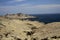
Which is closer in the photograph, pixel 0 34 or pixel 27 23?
pixel 0 34

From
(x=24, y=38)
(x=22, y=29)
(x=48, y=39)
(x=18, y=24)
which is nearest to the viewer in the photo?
(x=48, y=39)

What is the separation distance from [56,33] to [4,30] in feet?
19.3

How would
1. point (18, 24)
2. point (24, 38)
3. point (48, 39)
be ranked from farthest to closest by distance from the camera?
1. point (18, 24)
2. point (24, 38)
3. point (48, 39)

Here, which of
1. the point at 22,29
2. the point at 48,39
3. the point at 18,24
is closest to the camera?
the point at 48,39

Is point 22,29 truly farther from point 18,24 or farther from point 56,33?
point 56,33

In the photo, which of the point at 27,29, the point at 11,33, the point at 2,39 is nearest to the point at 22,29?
the point at 27,29

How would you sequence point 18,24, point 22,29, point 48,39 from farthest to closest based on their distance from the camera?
point 18,24 < point 22,29 < point 48,39

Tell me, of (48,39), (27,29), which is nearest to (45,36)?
(48,39)

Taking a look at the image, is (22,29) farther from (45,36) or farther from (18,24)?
(45,36)

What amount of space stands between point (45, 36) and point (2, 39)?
4423mm

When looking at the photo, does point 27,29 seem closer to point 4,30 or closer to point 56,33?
point 4,30

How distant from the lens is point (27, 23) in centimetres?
2294

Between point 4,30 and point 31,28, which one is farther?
point 31,28

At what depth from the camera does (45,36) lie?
17266mm
